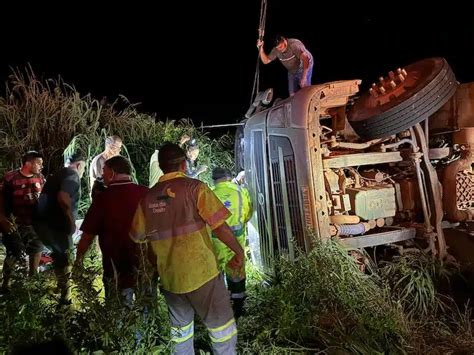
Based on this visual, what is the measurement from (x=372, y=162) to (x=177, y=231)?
2445 mm

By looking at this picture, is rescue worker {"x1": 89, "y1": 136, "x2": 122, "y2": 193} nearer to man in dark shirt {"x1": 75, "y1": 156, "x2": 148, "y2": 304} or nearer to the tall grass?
the tall grass

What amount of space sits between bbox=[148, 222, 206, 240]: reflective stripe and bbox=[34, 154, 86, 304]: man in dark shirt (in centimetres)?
164

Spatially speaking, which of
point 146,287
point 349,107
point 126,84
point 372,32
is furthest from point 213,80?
point 146,287

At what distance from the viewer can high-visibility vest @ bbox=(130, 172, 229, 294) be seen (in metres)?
3.29

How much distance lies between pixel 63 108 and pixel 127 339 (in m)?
6.31

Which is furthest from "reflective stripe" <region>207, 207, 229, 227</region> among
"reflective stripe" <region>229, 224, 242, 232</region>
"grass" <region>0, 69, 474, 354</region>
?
"reflective stripe" <region>229, 224, 242, 232</region>

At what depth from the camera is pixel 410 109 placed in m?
4.73

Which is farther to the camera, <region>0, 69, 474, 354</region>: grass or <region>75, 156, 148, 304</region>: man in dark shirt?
<region>75, 156, 148, 304</region>: man in dark shirt

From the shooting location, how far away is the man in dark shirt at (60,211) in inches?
184

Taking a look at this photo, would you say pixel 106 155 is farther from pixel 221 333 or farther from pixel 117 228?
pixel 221 333

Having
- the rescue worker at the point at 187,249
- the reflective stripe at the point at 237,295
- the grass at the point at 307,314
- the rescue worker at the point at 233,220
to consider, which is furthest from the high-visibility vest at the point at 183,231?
the reflective stripe at the point at 237,295

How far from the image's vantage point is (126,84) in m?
23.5

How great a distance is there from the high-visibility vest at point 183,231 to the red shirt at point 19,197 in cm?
246

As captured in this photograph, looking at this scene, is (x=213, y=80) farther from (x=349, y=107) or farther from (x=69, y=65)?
(x=349, y=107)
